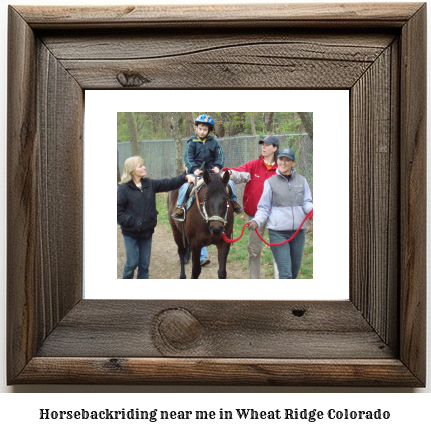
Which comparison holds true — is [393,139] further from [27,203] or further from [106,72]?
[27,203]

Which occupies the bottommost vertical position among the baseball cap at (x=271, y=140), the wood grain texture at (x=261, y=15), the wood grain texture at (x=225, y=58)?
Answer: the baseball cap at (x=271, y=140)

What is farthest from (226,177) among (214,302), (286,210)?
(214,302)

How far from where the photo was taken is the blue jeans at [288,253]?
95cm

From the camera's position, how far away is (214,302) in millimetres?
941

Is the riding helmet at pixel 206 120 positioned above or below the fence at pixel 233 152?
above

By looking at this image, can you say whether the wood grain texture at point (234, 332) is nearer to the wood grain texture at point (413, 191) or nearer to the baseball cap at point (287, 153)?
the wood grain texture at point (413, 191)

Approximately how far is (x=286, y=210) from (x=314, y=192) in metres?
0.06

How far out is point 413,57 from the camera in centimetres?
92

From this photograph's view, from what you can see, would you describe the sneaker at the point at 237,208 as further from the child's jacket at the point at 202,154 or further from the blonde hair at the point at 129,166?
the blonde hair at the point at 129,166

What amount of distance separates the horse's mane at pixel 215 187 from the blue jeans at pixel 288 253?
132 millimetres

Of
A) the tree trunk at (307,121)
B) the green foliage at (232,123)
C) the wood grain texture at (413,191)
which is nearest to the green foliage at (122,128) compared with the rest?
the green foliage at (232,123)

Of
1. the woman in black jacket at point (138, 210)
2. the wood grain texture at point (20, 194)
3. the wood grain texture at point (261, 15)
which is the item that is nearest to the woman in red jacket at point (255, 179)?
the woman in black jacket at point (138, 210)

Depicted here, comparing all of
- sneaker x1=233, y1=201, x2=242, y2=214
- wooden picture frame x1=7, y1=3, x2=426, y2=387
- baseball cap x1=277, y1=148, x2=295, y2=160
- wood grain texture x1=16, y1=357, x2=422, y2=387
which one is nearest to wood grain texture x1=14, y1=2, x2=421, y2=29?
wooden picture frame x1=7, y1=3, x2=426, y2=387

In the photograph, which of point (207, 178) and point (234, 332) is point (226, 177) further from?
point (234, 332)
